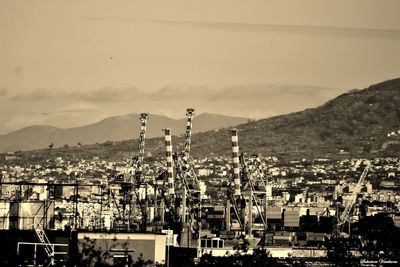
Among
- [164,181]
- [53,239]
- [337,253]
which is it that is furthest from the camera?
[164,181]

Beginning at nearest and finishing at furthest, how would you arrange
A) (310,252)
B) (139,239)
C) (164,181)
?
(139,239) → (310,252) → (164,181)

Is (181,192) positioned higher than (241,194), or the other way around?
(241,194)

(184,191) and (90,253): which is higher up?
(184,191)

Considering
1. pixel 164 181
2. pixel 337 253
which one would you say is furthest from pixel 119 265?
pixel 164 181

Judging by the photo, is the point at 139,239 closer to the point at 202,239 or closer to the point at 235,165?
the point at 202,239

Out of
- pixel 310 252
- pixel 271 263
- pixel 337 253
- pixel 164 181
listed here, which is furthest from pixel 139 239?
pixel 164 181

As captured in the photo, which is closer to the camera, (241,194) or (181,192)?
(181,192)

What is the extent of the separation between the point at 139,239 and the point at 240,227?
409ft

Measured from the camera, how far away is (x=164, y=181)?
643 feet

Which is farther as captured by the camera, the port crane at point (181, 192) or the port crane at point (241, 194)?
the port crane at point (241, 194)

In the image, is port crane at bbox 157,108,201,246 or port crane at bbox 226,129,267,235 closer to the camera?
port crane at bbox 157,108,201,246

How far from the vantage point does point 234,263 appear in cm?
7769

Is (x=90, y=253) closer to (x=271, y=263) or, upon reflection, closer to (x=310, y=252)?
(x=271, y=263)

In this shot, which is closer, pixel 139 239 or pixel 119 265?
pixel 119 265
